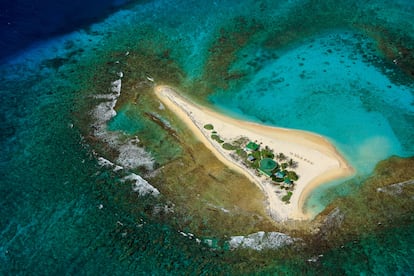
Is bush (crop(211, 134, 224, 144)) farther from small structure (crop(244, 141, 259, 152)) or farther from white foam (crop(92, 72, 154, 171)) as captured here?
white foam (crop(92, 72, 154, 171))

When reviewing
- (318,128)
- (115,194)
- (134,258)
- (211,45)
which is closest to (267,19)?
(211,45)

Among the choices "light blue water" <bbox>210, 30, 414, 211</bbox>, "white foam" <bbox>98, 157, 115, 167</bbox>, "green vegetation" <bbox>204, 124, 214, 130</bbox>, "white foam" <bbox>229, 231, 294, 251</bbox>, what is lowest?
"white foam" <bbox>98, 157, 115, 167</bbox>

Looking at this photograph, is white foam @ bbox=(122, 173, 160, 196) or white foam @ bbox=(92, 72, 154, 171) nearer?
white foam @ bbox=(122, 173, 160, 196)

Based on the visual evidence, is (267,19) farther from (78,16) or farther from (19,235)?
(19,235)

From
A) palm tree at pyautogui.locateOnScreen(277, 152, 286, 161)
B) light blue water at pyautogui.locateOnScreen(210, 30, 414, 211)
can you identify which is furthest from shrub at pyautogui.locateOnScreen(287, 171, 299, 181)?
light blue water at pyautogui.locateOnScreen(210, 30, 414, 211)

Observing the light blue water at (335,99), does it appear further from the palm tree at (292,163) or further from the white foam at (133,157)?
the white foam at (133,157)

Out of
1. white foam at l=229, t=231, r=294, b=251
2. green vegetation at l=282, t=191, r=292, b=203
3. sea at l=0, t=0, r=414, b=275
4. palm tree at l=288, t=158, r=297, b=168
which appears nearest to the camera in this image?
sea at l=0, t=0, r=414, b=275

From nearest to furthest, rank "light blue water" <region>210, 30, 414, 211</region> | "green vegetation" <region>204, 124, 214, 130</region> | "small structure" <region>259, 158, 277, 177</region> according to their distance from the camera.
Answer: "small structure" <region>259, 158, 277, 177</region>
"light blue water" <region>210, 30, 414, 211</region>
"green vegetation" <region>204, 124, 214, 130</region>
